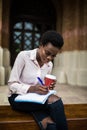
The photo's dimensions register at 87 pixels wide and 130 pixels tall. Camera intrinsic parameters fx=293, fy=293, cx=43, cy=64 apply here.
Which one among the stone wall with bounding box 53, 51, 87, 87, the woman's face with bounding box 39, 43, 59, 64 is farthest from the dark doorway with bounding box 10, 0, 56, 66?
the woman's face with bounding box 39, 43, 59, 64

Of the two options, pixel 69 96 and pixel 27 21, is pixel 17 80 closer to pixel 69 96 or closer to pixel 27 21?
pixel 69 96

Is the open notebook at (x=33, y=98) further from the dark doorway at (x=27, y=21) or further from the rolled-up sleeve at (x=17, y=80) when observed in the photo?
the dark doorway at (x=27, y=21)

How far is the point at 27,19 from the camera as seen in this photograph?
500 inches

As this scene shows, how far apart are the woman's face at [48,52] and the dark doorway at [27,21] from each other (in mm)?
9770

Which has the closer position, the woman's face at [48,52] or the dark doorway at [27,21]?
the woman's face at [48,52]

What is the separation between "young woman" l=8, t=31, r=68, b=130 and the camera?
2.83 m

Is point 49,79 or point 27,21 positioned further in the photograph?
point 27,21

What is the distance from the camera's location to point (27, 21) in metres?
12.7

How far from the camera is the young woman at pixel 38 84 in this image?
2830mm

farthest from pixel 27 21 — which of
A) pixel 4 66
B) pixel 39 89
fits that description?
pixel 39 89

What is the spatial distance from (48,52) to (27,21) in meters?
10.0

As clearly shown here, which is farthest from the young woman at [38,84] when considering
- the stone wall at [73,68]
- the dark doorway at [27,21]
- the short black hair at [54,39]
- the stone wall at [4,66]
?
the dark doorway at [27,21]

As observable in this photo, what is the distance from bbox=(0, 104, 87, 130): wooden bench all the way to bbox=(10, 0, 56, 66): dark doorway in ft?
31.0

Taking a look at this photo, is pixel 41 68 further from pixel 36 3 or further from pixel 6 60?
pixel 36 3
